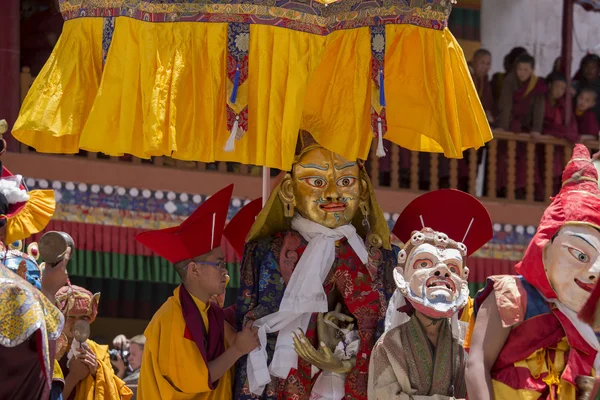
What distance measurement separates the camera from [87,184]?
12.5 m

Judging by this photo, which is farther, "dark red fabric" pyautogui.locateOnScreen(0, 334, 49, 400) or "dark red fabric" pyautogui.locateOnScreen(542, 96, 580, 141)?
"dark red fabric" pyautogui.locateOnScreen(542, 96, 580, 141)

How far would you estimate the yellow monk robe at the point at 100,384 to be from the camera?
26.9ft

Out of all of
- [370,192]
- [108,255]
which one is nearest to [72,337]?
[370,192]

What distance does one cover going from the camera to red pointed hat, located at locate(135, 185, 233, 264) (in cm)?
801

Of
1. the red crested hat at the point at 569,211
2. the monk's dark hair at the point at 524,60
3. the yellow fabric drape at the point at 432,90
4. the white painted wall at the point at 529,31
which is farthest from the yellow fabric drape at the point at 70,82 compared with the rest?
the white painted wall at the point at 529,31

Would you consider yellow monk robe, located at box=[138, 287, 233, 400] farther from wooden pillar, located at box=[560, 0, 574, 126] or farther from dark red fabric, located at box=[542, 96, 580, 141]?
wooden pillar, located at box=[560, 0, 574, 126]

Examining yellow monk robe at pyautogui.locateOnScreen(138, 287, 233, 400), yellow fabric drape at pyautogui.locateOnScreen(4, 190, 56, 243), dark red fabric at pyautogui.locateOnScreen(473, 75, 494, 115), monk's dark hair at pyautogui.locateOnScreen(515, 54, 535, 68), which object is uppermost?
monk's dark hair at pyautogui.locateOnScreen(515, 54, 535, 68)

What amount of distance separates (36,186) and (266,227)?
4513 mm

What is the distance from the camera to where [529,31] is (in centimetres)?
1539

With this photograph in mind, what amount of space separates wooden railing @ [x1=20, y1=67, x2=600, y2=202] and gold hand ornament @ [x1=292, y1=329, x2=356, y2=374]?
18.2ft

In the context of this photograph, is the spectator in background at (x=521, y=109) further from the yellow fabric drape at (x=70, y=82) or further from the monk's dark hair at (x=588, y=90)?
the yellow fabric drape at (x=70, y=82)

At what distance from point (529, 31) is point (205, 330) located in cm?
818

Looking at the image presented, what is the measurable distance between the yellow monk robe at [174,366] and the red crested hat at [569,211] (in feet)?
4.84

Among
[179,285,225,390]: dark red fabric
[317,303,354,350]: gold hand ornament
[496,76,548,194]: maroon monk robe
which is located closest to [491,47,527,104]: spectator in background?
[496,76,548,194]: maroon monk robe
